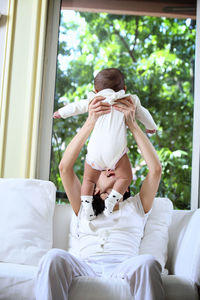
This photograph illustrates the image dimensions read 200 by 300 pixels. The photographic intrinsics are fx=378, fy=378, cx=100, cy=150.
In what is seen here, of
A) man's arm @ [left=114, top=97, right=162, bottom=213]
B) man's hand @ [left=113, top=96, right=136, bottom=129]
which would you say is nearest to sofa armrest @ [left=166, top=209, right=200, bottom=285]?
man's arm @ [left=114, top=97, right=162, bottom=213]

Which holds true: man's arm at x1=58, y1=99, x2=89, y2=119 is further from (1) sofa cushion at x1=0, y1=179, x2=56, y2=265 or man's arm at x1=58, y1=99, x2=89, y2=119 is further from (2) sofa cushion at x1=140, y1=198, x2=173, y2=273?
(2) sofa cushion at x1=140, y1=198, x2=173, y2=273

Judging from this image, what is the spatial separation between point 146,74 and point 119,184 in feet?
4.83

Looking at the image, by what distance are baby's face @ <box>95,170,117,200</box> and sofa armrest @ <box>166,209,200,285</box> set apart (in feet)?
1.66

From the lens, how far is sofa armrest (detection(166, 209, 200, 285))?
5.95 ft

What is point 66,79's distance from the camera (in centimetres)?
307

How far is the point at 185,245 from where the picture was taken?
6.73 feet

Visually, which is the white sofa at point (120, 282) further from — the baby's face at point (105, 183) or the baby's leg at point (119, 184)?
the baby's face at point (105, 183)

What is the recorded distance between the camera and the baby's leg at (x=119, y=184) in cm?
192

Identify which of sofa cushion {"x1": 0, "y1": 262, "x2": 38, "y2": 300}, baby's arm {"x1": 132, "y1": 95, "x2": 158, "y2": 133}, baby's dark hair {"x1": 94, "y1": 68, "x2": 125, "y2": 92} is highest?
baby's dark hair {"x1": 94, "y1": 68, "x2": 125, "y2": 92}

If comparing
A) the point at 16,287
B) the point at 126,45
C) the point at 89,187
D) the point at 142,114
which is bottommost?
the point at 16,287

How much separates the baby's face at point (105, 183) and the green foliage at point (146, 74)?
2.81ft

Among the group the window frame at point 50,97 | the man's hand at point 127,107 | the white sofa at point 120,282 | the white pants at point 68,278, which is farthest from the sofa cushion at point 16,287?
the window frame at point 50,97

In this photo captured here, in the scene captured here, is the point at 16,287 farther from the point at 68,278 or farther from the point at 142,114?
the point at 142,114

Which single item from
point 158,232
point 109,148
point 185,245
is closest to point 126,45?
point 109,148
